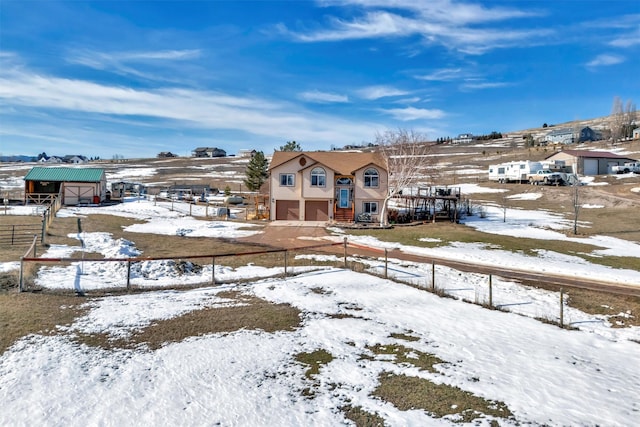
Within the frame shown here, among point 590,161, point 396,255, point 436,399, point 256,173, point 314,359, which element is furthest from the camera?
point 590,161

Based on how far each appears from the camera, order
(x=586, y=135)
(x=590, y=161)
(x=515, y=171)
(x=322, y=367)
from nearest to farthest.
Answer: (x=322, y=367)
(x=590, y=161)
(x=515, y=171)
(x=586, y=135)

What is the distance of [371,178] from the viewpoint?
4419cm

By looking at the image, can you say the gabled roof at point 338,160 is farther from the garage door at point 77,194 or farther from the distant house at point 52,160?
Answer: the distant house at point 52,160

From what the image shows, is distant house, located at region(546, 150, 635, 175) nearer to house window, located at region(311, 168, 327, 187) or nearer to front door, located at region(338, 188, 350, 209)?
front door, located at region(338, 188, 350, 209)

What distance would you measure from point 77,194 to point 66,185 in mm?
1642

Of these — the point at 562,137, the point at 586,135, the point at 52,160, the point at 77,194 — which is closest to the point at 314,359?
the point at 77,194

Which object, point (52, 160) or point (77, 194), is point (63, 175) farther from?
point (52, 160)

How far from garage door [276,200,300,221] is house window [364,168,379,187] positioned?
797cm

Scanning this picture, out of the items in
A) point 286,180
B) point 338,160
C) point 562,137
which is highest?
point 562,137

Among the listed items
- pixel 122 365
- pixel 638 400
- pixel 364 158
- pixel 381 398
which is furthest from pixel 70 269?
pixel 364 158

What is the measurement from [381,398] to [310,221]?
36.4 meters

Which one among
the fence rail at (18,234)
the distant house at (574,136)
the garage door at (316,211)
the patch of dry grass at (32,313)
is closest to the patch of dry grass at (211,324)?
the patch of dry grass at (32,313)

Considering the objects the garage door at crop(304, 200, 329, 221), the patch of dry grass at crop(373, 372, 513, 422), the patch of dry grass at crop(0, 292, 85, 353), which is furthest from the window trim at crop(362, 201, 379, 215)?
the patch of dry grass at crop(373, 372, 513, 422)

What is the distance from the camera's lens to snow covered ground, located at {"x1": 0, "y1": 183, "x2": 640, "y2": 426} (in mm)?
7453
